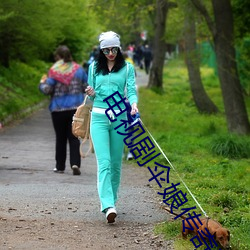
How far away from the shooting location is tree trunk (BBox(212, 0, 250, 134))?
16047 mm

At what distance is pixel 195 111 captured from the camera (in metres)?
25.3

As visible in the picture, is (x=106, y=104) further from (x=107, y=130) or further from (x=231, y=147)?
(x=231, y=147)

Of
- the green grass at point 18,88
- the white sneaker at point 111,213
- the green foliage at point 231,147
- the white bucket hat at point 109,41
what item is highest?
the white bucket hat at point 109,41

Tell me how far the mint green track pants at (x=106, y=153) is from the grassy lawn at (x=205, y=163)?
0.61 m

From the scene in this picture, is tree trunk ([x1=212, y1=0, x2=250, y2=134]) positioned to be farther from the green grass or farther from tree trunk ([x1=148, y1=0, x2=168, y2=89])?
tree trunk ([x1=148, y1=0, x2=168, y2=89])

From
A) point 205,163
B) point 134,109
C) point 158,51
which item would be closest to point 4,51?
point 158,51

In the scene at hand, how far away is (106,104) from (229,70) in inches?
361

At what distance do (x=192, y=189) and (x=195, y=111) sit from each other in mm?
15833

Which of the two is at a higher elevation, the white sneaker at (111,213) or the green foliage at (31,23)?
the green foliage at (31,23)

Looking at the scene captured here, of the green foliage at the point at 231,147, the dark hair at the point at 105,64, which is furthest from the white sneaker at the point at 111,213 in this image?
the green foliage at the point at 231,147

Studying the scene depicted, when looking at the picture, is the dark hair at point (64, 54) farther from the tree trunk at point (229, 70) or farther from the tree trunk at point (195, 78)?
the tree trunk at point (195, 78)

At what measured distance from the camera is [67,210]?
26.7ft

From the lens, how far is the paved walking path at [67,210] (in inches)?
267

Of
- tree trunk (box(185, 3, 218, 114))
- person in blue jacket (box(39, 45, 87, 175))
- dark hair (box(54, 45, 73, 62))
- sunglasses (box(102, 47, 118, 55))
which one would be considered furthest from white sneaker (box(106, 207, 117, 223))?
tree trunk (box(185, 3, 218, 114))
